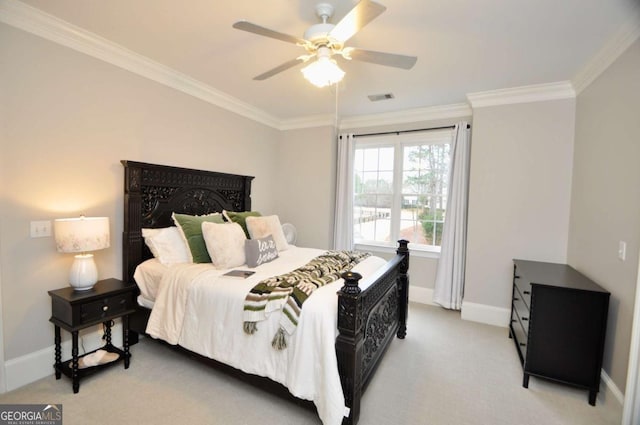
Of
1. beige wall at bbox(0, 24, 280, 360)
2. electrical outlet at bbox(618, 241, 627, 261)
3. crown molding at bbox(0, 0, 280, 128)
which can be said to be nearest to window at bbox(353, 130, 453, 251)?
electrical outlet at bbox(618, 241, 627, 261)

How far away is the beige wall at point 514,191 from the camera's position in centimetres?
305

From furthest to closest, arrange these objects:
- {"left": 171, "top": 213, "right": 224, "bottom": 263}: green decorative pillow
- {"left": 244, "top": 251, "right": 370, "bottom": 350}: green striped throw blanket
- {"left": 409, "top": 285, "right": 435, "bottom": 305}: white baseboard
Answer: {"left": 409, "top": 285, "right": 435, "bottom": 305}: white baseboard, {"left": 171, "top": 213, "right": 224, "bottom": 263}: green decorative pillow, {"left": 244, "top": 251, "right": 370, "bottom": 350}: green striped throw blanket

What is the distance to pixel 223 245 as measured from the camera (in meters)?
2.63

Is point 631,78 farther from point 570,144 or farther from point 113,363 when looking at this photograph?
point 113,363

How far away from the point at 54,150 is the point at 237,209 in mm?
1975

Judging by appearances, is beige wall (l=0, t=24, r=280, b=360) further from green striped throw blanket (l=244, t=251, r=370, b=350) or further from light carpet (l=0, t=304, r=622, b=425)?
green striped throw blanket (l=244, t=251, r=370, b=350)

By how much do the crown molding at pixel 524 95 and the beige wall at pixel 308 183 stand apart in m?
2.00

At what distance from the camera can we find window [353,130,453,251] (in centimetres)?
400

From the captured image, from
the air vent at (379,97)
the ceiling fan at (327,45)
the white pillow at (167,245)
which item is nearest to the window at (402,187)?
the air vent at (379,97)

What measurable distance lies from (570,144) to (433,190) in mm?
1507

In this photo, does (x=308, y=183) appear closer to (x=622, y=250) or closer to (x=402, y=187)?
(x=402, y=187)

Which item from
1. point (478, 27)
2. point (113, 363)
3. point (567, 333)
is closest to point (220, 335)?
point (113, 363)

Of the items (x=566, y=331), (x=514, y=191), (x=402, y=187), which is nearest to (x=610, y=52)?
(x=514, y=191)

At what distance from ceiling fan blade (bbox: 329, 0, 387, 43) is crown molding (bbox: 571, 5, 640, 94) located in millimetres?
1825
